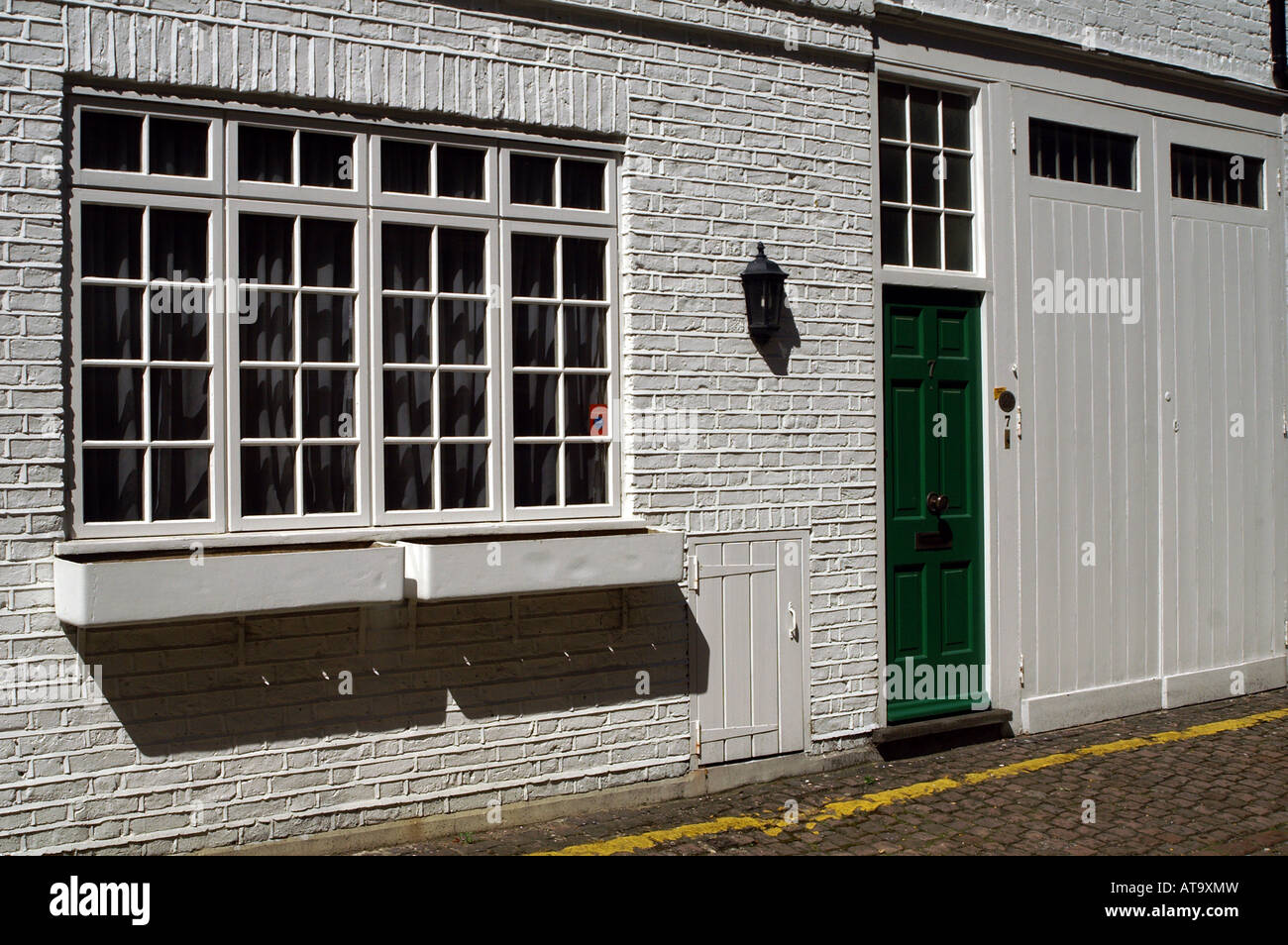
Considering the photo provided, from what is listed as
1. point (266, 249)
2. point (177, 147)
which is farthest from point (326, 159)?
point (177, 147)

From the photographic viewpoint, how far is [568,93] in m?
6.17

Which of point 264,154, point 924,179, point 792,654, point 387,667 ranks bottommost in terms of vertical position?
point 792,654

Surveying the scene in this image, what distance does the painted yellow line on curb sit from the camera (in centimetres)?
569

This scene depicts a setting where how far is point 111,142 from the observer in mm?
5137

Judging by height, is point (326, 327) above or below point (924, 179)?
below

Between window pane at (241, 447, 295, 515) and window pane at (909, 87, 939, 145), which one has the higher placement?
window pane at (909, 87, 939, 145)

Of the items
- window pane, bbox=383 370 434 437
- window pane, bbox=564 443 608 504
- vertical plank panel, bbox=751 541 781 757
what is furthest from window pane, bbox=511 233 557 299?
vertical plank panel, bbox=751 541 781 757

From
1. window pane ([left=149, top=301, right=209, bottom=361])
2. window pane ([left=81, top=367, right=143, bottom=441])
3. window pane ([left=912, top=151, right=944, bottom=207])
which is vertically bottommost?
window pane ([left=81, top=367, right=143, bottom=441])

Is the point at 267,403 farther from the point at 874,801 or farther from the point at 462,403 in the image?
the point at 874,801

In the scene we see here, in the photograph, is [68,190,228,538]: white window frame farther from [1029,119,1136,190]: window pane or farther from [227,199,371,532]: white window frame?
[1029,119,1136,190]: window pane

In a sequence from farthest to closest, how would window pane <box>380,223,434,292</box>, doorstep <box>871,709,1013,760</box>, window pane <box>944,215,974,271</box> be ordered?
window pane <box>944,215,974,271</box>
doorstep <box>871,709,1013,760</box>
window pane <box>380,223,434,292</box>

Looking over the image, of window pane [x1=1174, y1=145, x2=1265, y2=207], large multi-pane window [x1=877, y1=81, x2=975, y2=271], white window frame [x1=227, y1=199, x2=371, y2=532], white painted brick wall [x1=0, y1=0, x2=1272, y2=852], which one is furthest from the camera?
window pane [x1=1174, y1=145, x2=1265, y2=207]

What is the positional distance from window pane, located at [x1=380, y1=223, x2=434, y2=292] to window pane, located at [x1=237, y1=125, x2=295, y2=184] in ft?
1.66

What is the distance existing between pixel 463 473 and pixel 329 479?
65 centimetres
